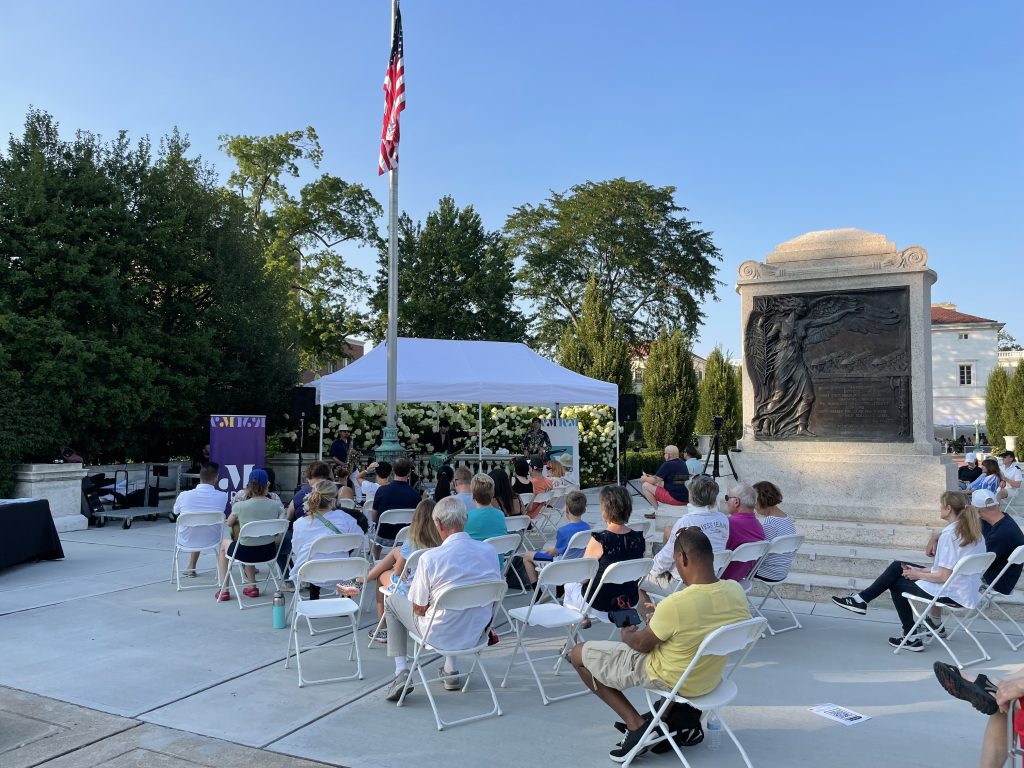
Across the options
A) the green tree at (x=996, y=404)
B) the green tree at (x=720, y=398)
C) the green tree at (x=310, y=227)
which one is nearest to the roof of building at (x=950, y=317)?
the green tree at (x=996, y=404)

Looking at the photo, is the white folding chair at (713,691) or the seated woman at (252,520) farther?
the seated woman at (252,520)

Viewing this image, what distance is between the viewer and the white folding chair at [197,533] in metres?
7.35

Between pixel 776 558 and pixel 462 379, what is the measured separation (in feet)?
24.7

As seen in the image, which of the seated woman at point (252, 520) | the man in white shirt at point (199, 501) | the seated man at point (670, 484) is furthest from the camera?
the seated man at point (670, 484)

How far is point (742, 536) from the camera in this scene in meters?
5.96

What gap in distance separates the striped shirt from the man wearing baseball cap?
4.59 ft

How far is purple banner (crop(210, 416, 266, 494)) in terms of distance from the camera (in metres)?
12.9

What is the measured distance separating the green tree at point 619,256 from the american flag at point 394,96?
88.7 feet

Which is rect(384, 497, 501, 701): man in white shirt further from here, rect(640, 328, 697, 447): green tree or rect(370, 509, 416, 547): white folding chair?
rect(640, 328, 697, 447): green tree

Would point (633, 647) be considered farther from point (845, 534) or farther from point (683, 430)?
point (683, 430)

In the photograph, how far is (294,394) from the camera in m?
13.5

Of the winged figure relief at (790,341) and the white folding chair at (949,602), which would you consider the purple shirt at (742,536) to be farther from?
the winged figure relief at (790,341)

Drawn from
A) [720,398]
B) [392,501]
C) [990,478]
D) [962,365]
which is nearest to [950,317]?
[962,365]

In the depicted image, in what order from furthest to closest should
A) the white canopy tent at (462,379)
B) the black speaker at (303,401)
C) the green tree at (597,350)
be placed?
the green tree at (597,350) < the black speaker at (303,401) < the white canopy tent at (462,379)
